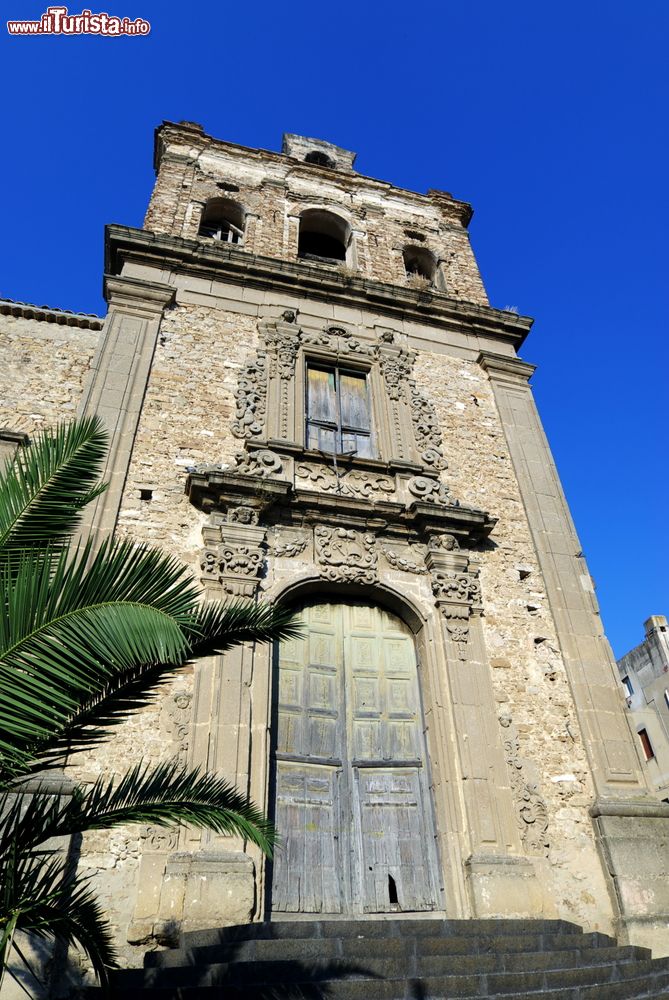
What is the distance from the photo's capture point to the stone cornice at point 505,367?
1190 centimetres

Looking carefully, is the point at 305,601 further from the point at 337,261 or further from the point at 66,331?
the point at 337,261

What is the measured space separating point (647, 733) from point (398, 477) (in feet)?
80.2

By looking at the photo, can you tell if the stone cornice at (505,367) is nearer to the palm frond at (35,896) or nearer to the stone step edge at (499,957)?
the stone step edge at (499,957)

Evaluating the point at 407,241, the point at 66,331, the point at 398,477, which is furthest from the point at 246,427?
the point at 407,241

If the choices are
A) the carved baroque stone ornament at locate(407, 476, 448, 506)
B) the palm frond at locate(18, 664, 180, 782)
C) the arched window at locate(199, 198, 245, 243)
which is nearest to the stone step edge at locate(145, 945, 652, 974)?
the palm frond at locate(18, 664, 180, 782)

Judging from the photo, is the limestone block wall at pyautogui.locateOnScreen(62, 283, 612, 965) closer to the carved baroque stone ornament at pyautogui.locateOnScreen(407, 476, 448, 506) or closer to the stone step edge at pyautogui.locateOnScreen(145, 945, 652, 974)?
the carved baroque stone ornament at pyautogui.locateOnScreen(407, 476, 448, 506)

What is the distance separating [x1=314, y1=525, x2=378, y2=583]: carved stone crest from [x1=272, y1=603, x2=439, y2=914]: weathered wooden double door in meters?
0.44

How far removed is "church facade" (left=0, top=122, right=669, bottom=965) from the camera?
6762mm

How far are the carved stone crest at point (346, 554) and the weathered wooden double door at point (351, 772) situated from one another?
44 cm

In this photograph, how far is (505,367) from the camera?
1197 centimetres

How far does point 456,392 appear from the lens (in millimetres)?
11336

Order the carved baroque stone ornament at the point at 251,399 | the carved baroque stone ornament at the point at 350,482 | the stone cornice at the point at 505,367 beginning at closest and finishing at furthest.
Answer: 1. the carved baroque stone ornament at the point at 350,482
2. the carved baroque stone ornament at the point at 251,399
3. the stone cornice at the point at 505,367

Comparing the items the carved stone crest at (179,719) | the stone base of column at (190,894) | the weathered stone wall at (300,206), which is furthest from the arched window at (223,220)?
the stone base of column at (190,894)

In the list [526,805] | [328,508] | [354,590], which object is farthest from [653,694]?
[328,508]
